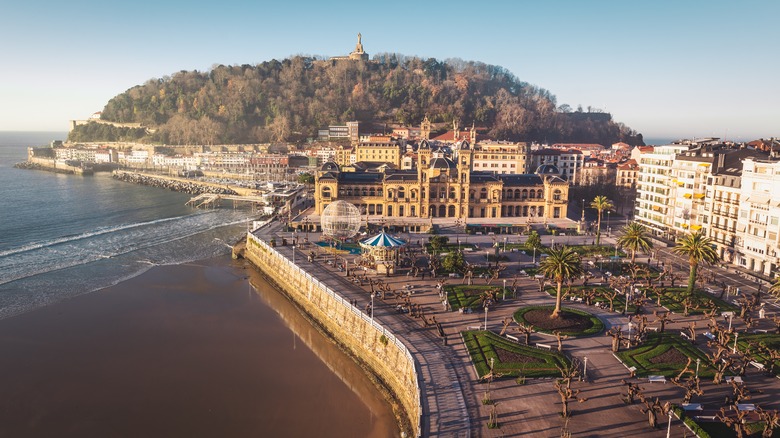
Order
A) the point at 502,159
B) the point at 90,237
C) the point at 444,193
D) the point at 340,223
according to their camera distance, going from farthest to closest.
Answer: the point at 502,159
the point at 444,193
the point at 90,237
the point at 340,223

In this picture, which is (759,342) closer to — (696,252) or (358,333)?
(696,252)

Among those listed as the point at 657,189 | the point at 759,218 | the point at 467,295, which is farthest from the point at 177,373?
the point at 657,189

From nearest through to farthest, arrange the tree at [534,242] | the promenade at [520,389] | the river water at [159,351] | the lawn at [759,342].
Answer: the promenade at [520,389]
the river water at [159,351]
the lawn at [759,342]
the tree at [534,242]

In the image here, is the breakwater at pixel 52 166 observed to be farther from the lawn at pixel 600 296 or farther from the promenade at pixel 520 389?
the lawn at pixel 600 296

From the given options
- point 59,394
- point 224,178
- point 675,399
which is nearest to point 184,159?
point 224,178

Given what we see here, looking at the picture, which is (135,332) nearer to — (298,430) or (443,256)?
(298,430)

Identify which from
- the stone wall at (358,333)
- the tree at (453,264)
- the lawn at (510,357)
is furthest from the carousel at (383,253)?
the lawn at (510,357)

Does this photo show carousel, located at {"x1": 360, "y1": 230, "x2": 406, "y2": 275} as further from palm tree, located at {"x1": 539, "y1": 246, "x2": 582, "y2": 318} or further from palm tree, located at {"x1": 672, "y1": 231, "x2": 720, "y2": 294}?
palm tree, located at {"x1": 672, "y1": 231, "x2": 720, "y2": 294}
